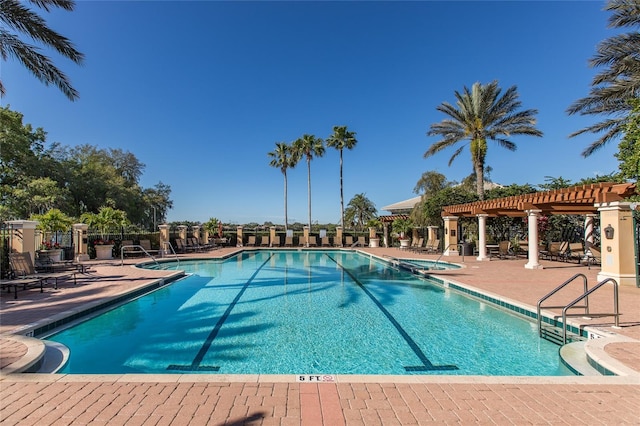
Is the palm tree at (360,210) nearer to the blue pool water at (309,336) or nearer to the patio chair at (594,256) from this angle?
the patio chair at (594,256)

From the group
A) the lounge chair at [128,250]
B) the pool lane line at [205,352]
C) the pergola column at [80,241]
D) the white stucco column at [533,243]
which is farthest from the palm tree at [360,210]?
the pool lane line at [205,352]

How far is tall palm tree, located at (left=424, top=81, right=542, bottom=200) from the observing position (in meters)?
19.5

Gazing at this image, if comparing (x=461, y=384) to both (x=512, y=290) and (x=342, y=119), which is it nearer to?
(x=512, y=290)

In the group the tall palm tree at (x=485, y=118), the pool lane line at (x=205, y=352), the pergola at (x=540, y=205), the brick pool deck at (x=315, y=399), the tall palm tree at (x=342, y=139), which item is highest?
the tall palm tree at (x=342, y=139)

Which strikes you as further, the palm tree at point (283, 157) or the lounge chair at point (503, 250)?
the palm tree at point (283, 157)

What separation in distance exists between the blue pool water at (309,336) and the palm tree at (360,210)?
1520 inches

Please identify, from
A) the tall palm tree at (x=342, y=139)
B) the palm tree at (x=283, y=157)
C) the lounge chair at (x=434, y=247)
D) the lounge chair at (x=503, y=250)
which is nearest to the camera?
the lounge chair at (x=503, y=250)

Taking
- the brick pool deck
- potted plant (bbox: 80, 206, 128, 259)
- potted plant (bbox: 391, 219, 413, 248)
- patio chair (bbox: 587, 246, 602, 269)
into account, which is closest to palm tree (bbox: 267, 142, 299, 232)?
potted plant (bbox: 391, 219, 413, 248)

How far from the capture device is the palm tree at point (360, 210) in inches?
1912

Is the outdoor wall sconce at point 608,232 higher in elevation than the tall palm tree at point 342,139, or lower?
lower

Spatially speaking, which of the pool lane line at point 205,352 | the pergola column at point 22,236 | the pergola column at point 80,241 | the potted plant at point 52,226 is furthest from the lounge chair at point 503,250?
the pergola column at point 80,241

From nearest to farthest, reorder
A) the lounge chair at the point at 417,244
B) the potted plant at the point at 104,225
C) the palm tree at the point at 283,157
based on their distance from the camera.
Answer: the potted plant at the point at 104,225 < the lounge chair at the point at 417,244 < the palm tree at the point at 283,157

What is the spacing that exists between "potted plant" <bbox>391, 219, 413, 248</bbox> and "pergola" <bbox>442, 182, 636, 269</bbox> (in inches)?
212

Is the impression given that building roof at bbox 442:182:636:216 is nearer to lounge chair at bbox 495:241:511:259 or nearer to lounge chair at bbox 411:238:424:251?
lounge chair at bbox 495:241:511:259
